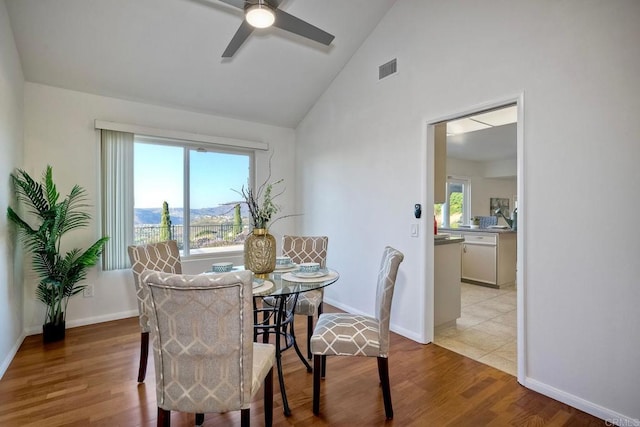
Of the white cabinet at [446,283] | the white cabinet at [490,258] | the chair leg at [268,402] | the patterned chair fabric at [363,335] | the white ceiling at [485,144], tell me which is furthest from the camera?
the white ceiling at [485,144]

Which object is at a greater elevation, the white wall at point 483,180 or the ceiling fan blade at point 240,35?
the ceiling fan blade at point 240,35

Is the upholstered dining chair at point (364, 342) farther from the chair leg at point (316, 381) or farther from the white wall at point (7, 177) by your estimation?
the white wall at point (7, 177)

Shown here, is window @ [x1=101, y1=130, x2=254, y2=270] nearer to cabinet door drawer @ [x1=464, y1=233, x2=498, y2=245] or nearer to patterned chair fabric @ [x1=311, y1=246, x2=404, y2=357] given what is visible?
patterned chair fabric @ [x1=311, y1=246, x2=404, y2=357]

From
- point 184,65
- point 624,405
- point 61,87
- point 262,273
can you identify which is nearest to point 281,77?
point 184,65

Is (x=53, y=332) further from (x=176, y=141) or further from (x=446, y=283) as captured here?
(x=446, y=283)

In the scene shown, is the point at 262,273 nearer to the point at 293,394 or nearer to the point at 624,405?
the point at 293,394

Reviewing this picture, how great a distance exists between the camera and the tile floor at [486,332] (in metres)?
2.68

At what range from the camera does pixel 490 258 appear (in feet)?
16.4

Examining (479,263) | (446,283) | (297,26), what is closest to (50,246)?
(297,26)

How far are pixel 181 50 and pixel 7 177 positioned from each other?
1.89 meters

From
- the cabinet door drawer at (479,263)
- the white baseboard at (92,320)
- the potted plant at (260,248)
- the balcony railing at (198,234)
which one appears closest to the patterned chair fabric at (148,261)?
the potted plant at (260,248)

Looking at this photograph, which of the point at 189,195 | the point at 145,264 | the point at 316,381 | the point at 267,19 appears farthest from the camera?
the point at 189,195

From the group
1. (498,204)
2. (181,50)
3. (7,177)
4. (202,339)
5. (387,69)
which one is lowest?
(202,339)

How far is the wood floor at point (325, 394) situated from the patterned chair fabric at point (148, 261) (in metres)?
0.53
